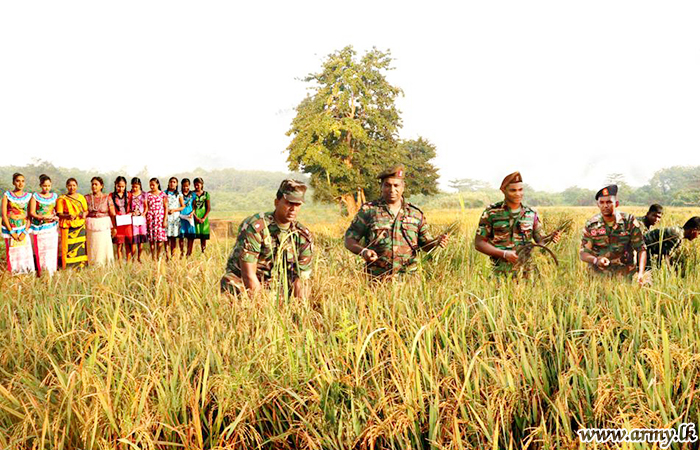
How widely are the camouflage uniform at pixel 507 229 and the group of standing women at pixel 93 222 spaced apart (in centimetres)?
494

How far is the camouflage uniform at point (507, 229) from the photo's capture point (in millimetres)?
4859

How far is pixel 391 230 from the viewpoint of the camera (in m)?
4.84

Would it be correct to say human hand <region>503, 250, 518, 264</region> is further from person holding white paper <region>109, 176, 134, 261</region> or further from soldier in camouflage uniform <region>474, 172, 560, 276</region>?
person holding white paper <region>109, 176, 134, 261</region>

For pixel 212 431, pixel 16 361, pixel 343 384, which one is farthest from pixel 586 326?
pixel 16 361

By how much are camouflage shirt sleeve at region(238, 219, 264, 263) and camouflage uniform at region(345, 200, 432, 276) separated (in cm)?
125

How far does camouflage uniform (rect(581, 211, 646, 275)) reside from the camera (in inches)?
209

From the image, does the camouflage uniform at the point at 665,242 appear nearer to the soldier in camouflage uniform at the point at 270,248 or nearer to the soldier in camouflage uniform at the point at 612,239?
the soldier in camouflage uniform at the point at 612,239

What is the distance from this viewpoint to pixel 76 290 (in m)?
4.94

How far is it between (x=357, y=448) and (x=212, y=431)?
0.65m

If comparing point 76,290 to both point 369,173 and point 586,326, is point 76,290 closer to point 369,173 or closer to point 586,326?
point 586,326

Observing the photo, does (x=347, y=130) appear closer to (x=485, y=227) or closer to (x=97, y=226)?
(x=97, y=226)

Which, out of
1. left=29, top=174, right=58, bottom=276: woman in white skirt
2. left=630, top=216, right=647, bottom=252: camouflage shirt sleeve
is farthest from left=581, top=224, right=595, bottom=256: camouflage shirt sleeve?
left=29, top=174, right=58, bottom=276: woman in white skirt

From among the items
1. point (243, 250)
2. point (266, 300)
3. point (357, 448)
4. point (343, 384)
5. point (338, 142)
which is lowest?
point (357, 448)

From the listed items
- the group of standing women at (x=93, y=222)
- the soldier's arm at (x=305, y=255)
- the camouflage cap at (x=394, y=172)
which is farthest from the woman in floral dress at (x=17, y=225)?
the camouflage cap at (x=394, y=172)
